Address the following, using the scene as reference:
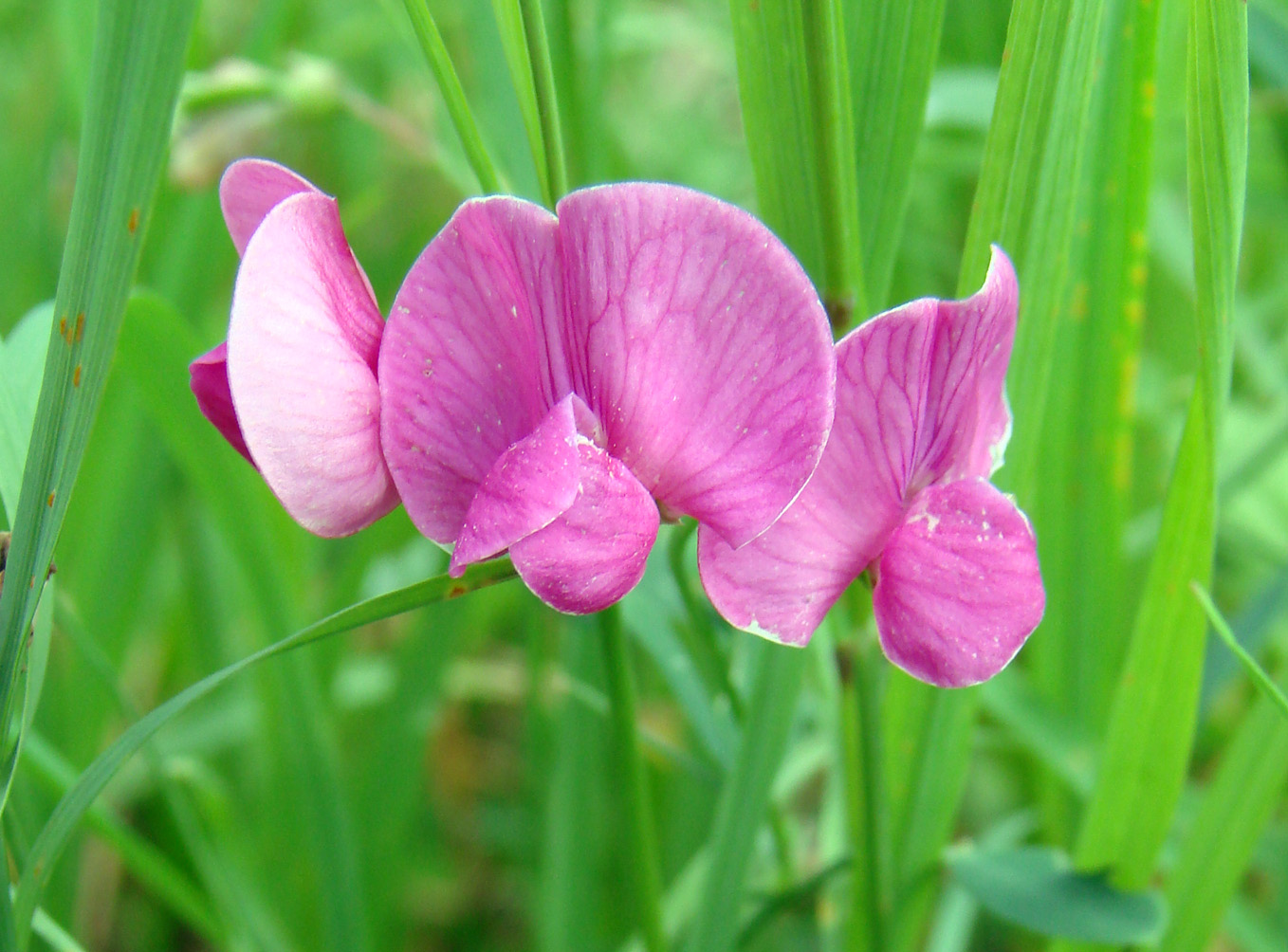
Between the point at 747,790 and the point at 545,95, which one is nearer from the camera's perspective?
the point at 545,95

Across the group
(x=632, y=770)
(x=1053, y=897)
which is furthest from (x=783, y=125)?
(x=1053, y=897)

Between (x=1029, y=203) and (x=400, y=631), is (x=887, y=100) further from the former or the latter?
(x=400, y=631)

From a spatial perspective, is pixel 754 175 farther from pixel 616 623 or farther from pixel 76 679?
pixel 76 679

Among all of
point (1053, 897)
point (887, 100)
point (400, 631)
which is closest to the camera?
point (887, 100)

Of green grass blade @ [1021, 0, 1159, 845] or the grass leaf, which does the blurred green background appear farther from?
the grass leaf

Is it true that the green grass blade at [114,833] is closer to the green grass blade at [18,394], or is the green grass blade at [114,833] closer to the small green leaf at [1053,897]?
the green grass blade at [18,394]

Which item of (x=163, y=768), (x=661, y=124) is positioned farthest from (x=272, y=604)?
(x=661, y=124)
